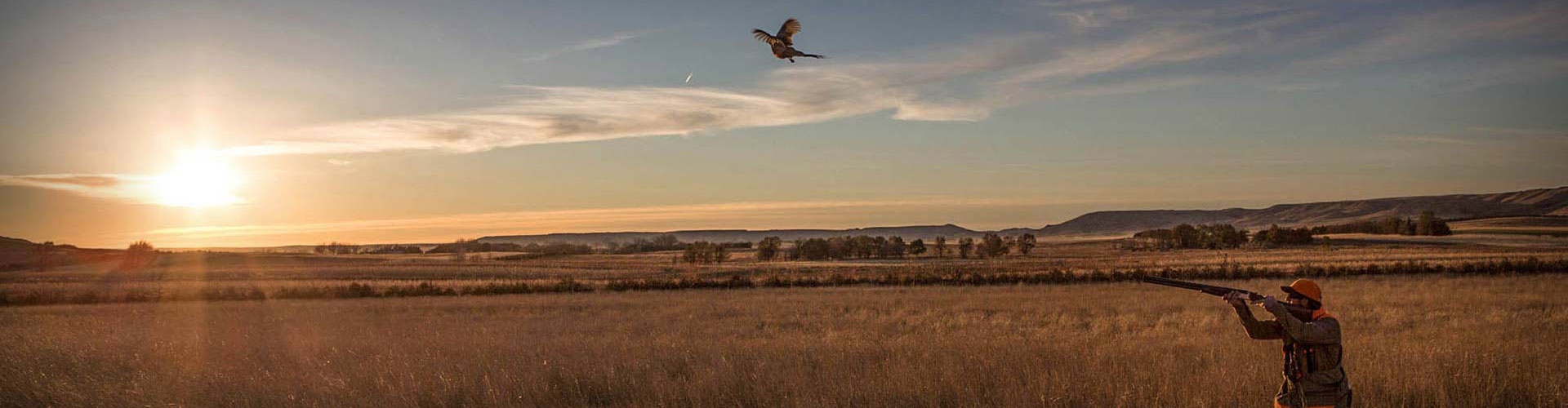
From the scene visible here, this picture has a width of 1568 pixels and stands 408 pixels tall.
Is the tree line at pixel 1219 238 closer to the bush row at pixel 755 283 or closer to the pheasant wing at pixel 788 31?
the bush row at pixel 755 283

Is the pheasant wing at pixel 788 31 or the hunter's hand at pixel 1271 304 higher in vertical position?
the pheasant wing at pixel 788 31

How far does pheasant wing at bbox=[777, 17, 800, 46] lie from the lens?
446 inches

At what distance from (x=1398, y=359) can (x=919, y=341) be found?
6.50 meters

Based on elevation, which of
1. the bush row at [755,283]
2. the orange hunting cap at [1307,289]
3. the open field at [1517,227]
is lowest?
the bush row at [755,283]

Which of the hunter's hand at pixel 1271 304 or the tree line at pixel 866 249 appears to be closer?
the hunter's hand at pixel 1271 304

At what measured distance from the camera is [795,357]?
1226 cm

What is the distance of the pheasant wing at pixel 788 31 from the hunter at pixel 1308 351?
21.6 feet

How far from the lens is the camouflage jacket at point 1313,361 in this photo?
19.4ft

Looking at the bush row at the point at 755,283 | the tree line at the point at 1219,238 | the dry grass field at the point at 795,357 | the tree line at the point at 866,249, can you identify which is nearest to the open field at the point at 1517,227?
the tree line at the point at 1219,238

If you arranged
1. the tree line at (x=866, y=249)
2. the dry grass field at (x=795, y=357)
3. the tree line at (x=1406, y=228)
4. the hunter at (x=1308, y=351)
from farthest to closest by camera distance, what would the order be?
the tree line at (x=1406, y=228)
the tree line at (x=866, y=249)
the dry grass field at (x=795, y=357)
the hunter at (x=1308, y=351)

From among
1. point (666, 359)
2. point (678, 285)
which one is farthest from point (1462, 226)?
point (666, 359)

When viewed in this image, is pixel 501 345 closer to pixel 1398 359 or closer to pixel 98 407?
pixel 98 407

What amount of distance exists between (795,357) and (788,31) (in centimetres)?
441

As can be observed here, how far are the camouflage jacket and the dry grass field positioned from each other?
2461 millimetres
